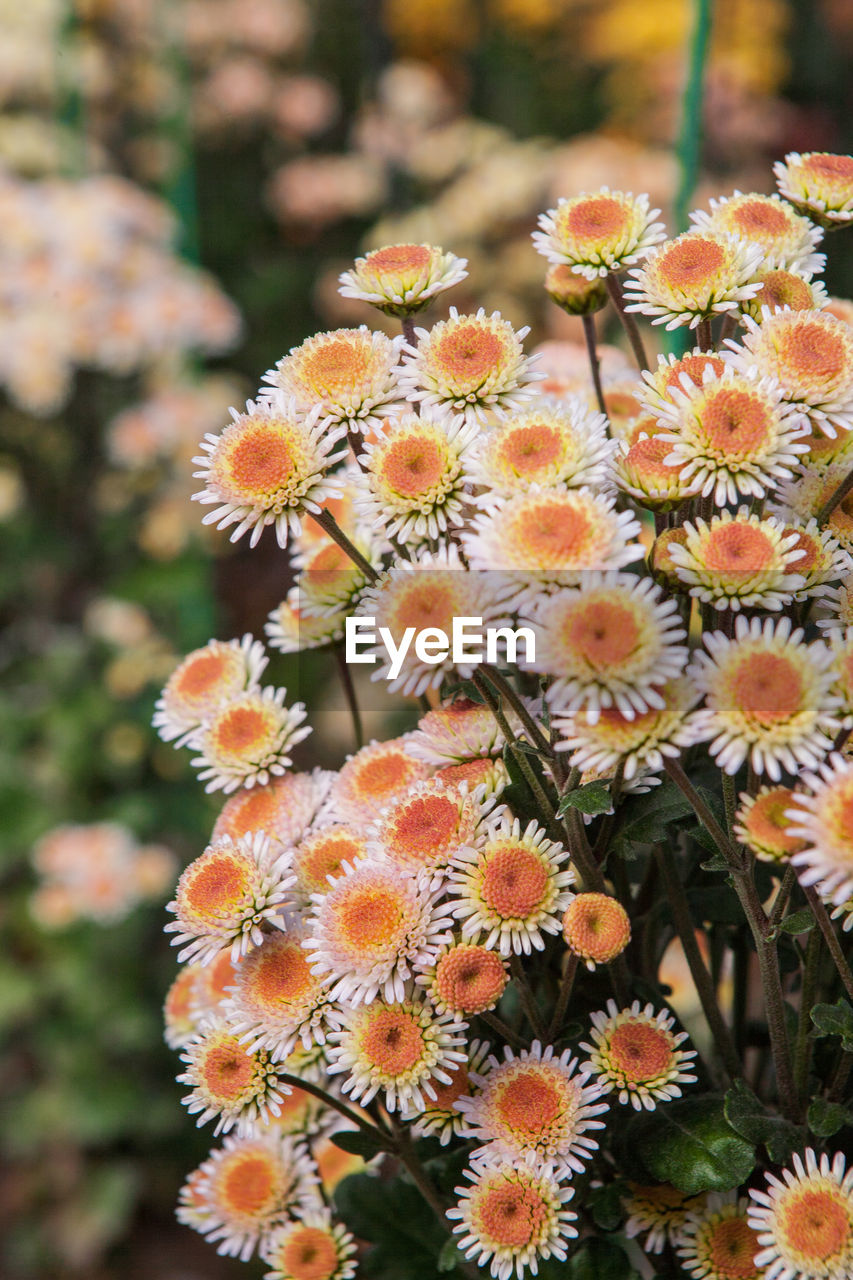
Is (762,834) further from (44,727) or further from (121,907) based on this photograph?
(44,727)

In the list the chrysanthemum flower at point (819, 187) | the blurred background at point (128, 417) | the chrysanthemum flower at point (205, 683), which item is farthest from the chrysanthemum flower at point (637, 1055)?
the blurred background at point (128, 417)

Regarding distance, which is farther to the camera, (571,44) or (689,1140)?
(571,44)

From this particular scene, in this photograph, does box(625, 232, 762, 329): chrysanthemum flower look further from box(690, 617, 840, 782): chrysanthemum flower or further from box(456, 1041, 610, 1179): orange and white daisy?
box(456, 1041, 610, 1179): orange and white daisy

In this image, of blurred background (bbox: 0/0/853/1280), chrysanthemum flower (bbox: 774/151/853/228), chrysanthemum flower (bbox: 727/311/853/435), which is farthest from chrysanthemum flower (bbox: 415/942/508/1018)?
blurred background (bbox: 0/0/853/1280)

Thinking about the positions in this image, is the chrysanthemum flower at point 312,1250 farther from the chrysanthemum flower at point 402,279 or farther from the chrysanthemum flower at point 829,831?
the chrysanthemum flower at point 402,279

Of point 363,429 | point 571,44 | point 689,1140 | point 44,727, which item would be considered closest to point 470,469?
point 363,429

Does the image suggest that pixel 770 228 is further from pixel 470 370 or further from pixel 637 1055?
pixel 637 1055

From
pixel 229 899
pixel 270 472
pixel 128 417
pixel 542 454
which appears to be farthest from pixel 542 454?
pixel 128 417
